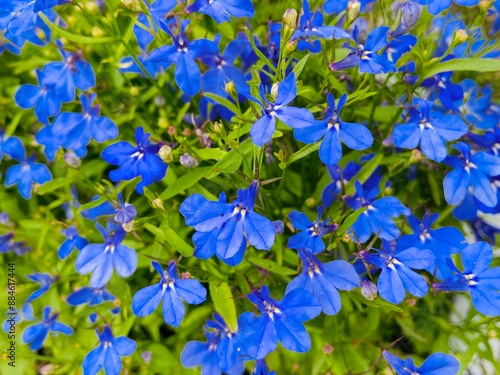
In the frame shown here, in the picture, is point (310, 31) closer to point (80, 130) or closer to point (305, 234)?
point (305, 234)

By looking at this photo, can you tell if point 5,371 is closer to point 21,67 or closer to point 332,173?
point 21,67

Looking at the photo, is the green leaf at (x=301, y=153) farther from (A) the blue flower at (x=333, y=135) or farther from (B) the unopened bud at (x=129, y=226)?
(B) the unopened bud at (x=129, y=226)

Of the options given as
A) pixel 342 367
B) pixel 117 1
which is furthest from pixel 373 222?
pixel 117 1

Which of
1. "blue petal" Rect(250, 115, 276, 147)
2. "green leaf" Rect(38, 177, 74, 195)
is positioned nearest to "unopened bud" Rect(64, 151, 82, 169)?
"green leaf" Rect(38, 177, 74, 195)

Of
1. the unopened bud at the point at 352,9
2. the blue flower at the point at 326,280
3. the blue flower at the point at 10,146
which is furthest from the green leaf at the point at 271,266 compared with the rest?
the blue flower at the point at 10,146

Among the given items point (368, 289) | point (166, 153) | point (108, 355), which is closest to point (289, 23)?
point (166, 153)

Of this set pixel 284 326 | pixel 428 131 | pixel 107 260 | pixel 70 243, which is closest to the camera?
pixel 284 326
